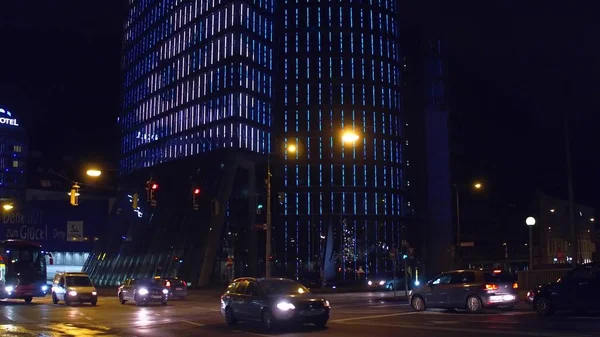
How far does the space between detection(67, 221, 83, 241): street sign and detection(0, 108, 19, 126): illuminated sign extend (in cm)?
7609

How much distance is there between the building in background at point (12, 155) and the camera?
5453 inches

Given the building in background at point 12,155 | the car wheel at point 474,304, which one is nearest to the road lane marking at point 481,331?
the car wheel at point 474,304

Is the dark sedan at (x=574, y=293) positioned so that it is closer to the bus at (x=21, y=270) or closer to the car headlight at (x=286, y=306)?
the car headlight at (x=286, y=306)

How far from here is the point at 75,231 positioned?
74750 millimetres

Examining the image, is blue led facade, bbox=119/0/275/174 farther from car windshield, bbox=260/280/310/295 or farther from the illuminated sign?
the illuminated sign

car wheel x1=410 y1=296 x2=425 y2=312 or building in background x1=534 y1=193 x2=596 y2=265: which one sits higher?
building in background x1=534 y1=193 x2=596 y2=265

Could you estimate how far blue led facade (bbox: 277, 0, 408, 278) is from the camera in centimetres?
8481

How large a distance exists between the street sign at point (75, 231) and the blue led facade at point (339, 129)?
25.3 m

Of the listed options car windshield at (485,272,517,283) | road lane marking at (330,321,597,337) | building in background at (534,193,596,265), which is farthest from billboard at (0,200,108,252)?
road lane marking at (330,321,597,337)

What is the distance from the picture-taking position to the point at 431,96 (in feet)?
345

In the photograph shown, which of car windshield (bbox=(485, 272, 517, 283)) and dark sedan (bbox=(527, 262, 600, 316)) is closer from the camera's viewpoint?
dark sedan (bbox=(527, 262, 600, 316))

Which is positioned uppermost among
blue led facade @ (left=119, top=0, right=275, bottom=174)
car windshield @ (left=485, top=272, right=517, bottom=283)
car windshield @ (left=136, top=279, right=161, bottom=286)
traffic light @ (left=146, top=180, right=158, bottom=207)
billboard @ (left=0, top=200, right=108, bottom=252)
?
blue led facade @ (left=119, top=0, right=275, bottom=174)

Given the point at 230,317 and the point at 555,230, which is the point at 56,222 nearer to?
the point at 230,317

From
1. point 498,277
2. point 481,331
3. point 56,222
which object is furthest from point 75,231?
point 481,331
